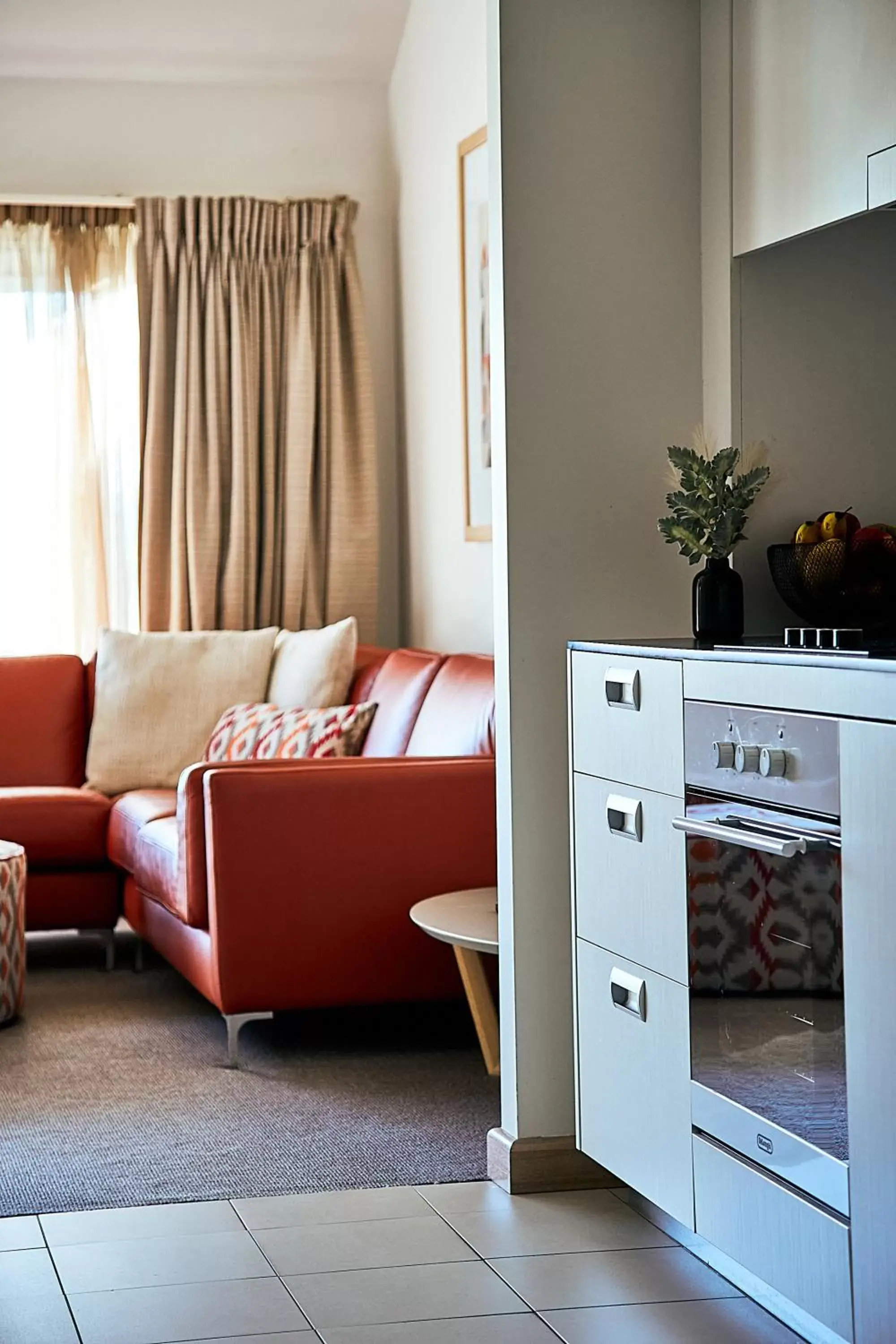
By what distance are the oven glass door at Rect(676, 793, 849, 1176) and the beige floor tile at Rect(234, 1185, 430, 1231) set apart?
659mm

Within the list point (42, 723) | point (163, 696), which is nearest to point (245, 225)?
point (163, 696)

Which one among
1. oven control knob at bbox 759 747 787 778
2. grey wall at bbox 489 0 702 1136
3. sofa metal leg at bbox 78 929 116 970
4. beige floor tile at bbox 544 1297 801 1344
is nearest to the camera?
oven control knob at bbox 759 747 787 778

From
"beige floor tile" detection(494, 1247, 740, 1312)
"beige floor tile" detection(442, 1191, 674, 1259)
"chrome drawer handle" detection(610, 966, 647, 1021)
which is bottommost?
"beige floor tile" detection(442, 1191, 674, 1259)

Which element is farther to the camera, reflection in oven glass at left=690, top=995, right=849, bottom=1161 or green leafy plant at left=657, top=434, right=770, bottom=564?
green leafy plant at left=657, top=434, right=770, bottom=564

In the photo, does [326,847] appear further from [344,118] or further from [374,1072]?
[344,118]

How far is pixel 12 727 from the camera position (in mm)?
5406

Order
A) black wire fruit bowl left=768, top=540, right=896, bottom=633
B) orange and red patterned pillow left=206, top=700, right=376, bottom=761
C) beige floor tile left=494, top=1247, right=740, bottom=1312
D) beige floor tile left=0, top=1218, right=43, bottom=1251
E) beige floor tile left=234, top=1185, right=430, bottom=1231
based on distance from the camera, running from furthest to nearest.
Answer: orange and red patterned pillow left=206, top=700, right=376, bottom=761
beige floor tile left=234, top=1185, right=430, bottom=1231
beige floor tile left=0, top=1218, right=43, bottom=1251
black wire fruit bowl left=768, top=540, right=896, bottom=633
beige floor tile left=494, top=1247, right=740, bottom=1312

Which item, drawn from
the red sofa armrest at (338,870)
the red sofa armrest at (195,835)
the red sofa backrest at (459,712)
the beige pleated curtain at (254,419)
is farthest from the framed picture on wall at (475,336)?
the red sofa armrest at (195,835)

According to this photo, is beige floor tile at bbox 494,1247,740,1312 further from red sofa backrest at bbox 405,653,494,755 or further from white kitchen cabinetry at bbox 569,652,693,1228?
red sofa backrest at bbox 405,653,494,755

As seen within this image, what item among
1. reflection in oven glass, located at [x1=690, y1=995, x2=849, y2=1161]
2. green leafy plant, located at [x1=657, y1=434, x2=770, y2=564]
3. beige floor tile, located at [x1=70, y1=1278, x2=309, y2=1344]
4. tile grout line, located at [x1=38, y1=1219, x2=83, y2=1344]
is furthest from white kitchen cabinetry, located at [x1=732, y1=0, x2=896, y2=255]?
tile grout line, located at [x1=38, y1=1219, x2=83, y2=1344]

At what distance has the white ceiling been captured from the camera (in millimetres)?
5613

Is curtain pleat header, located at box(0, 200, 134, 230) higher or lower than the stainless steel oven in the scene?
higher

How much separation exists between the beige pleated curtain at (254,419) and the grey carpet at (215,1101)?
1.75 metres

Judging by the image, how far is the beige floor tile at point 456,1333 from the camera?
2205 mm
